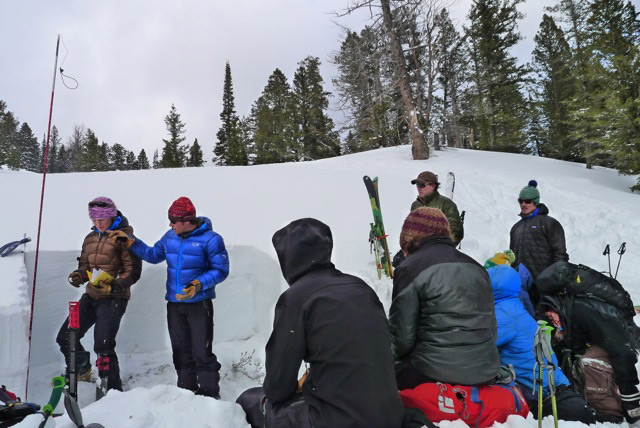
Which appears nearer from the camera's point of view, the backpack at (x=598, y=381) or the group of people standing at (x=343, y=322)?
the group of people standing at (x=343, y=322)

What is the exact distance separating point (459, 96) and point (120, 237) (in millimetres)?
26740

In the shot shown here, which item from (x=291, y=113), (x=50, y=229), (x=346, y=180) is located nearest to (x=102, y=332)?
(x=50, y=229)

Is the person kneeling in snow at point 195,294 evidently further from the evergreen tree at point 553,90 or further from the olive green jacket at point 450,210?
the evergreen tree at point 553,90

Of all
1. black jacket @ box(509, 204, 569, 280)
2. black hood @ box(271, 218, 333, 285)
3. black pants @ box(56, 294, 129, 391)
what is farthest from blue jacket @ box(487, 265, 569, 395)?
black pants @ box(56, 294, 129, 391)

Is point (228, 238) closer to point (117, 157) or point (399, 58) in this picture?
point (399, 58)

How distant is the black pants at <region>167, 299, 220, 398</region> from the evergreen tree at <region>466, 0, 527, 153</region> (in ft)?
80.5

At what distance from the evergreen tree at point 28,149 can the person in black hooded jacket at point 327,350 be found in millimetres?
67074

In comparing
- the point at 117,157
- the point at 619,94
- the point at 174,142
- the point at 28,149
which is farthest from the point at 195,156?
the point at 619,94

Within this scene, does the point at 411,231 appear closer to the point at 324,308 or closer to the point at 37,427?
the point at 324,308

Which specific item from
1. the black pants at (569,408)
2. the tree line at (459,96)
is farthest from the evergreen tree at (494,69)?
the black pants at (569,408)

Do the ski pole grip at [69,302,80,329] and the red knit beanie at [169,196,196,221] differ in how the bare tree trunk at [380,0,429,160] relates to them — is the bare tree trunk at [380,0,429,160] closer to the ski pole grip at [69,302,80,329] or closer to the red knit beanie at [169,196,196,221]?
the red knit beanie at [169,196,196,221]

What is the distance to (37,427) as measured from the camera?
1.75 meters

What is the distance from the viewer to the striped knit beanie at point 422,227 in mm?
2545

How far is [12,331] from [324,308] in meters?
3.48
